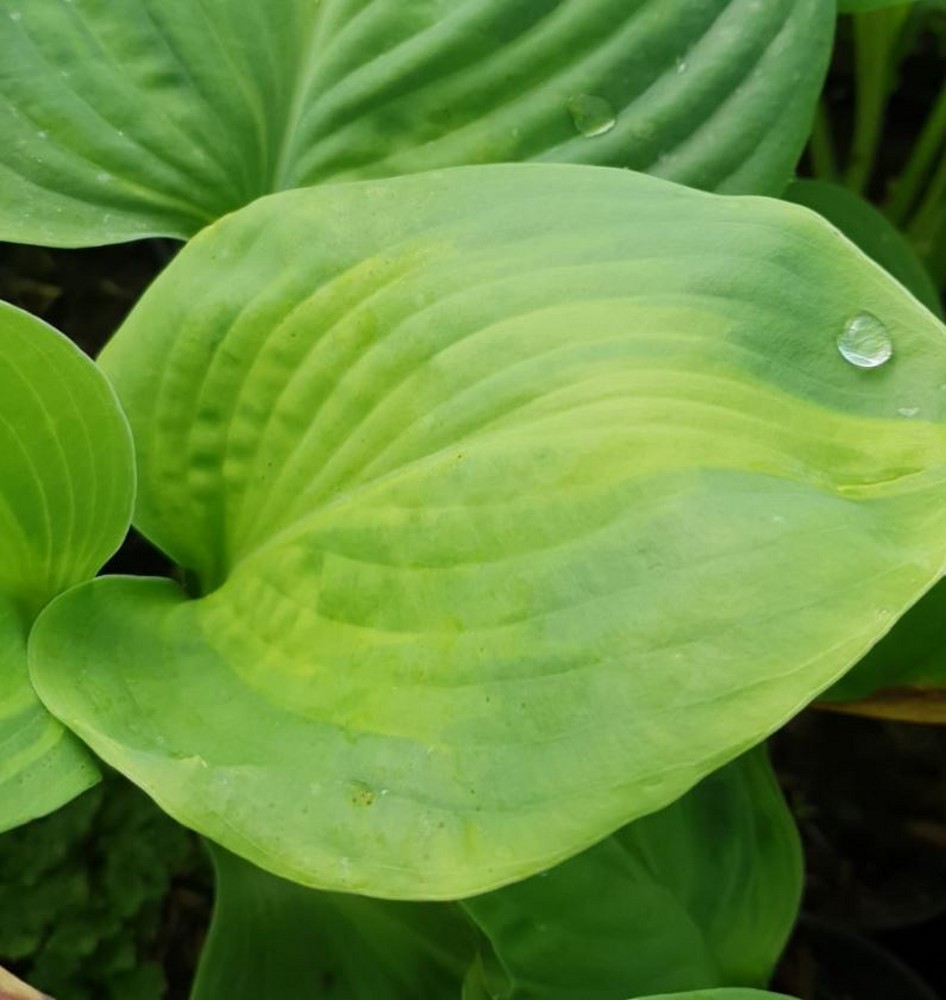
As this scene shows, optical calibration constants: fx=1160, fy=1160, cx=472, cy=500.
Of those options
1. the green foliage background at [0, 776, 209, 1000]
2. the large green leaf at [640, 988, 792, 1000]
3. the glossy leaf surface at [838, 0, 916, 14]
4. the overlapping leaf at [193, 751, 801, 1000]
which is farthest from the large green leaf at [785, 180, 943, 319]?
the green foliage background at [0, 776, 209, 1000]

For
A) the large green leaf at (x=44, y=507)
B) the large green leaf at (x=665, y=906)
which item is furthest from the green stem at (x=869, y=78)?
the large green leaf at (x=44, y=507)

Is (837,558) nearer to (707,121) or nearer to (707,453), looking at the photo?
(707,453)

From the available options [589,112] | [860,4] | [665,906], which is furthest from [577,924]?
[860,4]

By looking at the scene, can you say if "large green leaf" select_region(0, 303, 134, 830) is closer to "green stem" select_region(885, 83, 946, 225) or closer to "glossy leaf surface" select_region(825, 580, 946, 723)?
"glossy leaf surface" select_region(825, 580, 946, 723)

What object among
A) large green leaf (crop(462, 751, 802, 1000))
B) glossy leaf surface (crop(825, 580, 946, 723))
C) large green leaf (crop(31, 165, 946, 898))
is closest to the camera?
large green leaf (crop(31, 165, 946, 898))

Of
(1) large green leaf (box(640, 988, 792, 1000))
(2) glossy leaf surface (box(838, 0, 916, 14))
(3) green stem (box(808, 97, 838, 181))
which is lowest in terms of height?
(1) large green leaf (box(640, 988, 792, 1000))

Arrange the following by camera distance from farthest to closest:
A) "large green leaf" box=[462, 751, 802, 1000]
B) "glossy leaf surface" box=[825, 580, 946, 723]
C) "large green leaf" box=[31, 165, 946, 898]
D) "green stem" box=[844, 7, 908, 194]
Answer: "green stem" box=[844, 7, 908, 194] < "glossy leaf surface" box=[825, 580, 946, 723] < "large green leaf" box=[462, 751, 802, 1000] < "large green leaf" box=[31, 165, 946, 898]

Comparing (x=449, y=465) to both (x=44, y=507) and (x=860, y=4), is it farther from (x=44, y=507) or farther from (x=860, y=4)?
(x=860, y=4)

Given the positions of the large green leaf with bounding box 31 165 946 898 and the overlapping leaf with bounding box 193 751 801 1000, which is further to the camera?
the overlapping leaf with bounding box 193 751 801 1000

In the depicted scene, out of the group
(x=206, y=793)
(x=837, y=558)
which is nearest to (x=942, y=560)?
(x=837, y=558)
